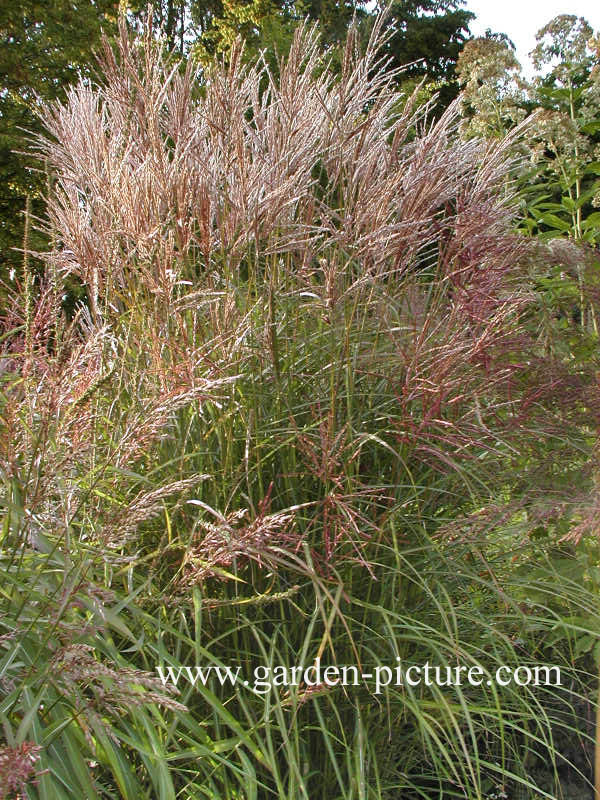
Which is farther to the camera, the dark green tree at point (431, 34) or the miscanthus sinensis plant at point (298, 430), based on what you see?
the dark green tree at point (431, 34)

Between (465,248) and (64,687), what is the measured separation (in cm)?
156

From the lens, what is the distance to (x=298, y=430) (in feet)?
6.26

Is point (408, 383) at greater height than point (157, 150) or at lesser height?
lesser

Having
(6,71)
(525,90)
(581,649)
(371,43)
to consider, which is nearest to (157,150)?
(371,43)

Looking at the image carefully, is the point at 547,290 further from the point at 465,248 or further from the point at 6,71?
the point at 6,71

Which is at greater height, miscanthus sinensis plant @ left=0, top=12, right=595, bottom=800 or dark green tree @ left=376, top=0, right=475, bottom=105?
dark green tree @ left=376, top=0, right=475, bottom=105

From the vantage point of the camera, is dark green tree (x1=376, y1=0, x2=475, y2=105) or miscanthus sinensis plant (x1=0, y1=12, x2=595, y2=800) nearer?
miscanthus sinensis plant (x1=0, y1=12, x2=595, y2=800)

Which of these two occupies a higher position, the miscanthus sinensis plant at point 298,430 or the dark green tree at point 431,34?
the dark green tree at point 431,34

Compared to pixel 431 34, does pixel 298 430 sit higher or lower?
lower

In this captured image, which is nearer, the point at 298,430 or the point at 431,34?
the point at 298,430

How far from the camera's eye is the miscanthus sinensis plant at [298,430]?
1652 millimetres

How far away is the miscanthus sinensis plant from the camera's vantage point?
5.42 feet

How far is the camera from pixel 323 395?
209cm

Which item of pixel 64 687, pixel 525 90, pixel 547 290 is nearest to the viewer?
pixel 64 687
